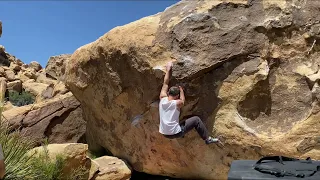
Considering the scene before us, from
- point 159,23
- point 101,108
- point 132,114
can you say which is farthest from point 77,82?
point 159,23

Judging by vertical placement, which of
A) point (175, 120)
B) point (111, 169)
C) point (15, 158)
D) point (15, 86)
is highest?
point (15, 86)

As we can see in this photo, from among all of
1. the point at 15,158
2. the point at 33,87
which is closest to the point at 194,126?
the point at 15,158

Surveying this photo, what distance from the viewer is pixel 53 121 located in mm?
10031

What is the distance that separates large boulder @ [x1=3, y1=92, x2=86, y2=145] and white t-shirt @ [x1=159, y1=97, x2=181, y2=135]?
4245 millimetres

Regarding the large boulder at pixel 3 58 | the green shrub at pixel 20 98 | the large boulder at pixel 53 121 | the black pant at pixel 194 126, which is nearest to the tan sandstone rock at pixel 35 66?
the large boulder at pixel 3 58

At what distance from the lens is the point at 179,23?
6809 mm

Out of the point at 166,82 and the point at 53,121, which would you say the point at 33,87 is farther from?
the point at 166,82

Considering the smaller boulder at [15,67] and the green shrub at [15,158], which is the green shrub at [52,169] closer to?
the green shrub at [15,158]

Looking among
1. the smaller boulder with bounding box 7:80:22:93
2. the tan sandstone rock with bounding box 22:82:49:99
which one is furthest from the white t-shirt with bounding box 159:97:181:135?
the smaller boulder with bounding box 7:80:22:93

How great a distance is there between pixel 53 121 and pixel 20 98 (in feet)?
49.2

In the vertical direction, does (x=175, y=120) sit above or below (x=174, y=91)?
below

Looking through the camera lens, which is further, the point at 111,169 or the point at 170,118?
the point at 111,169

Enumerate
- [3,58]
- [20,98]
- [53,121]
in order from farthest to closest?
[3,58]
[20,98]
[53,121]

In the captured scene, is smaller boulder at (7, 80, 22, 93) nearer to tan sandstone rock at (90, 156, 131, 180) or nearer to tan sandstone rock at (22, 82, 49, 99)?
tan sandstone rock at (22, 82, 49, 99)
